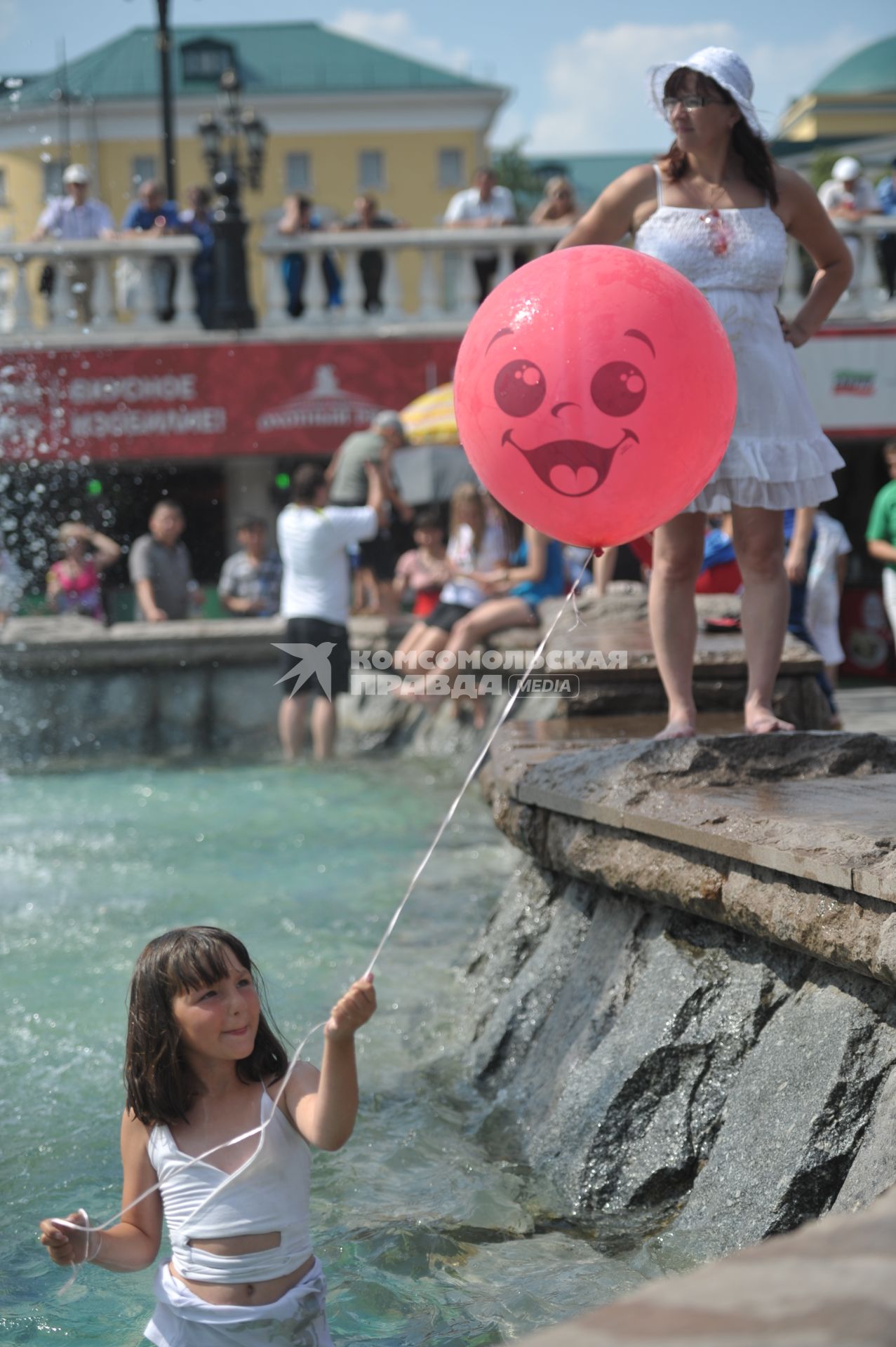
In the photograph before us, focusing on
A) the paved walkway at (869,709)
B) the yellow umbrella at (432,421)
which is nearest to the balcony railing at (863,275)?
the yellow umbrella at (432,421)

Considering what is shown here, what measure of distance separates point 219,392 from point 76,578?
10.2 ft

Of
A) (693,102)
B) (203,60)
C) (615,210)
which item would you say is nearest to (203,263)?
(615,210)

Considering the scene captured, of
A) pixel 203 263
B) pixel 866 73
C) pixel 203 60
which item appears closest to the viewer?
pixel 203 263

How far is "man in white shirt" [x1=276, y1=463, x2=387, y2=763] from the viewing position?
29.8 ft

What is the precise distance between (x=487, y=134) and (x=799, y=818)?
155ft

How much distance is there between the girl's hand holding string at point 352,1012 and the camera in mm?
2391

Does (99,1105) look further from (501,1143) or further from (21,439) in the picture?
(21,439)

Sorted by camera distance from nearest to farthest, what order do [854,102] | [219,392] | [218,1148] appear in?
[218,1148], [219,392], [854,102]

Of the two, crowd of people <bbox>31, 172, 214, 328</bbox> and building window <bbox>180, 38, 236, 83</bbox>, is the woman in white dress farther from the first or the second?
building window <bbox>180, 38, 236, 83</bbox>

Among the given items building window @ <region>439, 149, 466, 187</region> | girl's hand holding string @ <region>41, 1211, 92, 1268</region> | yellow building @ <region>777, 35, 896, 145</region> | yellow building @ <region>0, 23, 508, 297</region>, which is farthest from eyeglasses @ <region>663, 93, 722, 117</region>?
yellow building @ <region>777, 35, 896, 145</region>

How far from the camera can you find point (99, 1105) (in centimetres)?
398

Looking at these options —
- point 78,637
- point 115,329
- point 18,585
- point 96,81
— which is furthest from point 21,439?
point 96,81

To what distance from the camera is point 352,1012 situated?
94.3 inches

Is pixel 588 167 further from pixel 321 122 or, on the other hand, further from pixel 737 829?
pixel 737 829
